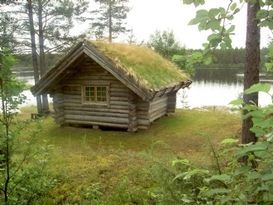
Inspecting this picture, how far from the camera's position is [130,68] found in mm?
14625

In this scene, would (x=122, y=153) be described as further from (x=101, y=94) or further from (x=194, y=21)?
(x=194, y=21)

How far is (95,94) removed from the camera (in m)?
15.9

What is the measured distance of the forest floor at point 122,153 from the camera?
775 centimetres

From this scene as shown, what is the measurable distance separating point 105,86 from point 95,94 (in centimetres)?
64

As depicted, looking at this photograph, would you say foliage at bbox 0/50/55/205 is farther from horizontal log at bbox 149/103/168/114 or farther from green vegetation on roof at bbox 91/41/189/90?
horizontal log at bbox 149/103/168/114

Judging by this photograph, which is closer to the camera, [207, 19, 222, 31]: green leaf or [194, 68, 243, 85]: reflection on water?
[207, 19, 222, 31]: green leaf

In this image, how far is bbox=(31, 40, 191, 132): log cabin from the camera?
564 inches

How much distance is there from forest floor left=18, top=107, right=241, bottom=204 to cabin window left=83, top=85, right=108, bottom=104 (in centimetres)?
136

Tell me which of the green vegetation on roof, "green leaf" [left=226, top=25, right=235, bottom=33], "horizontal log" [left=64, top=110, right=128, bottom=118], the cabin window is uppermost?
"green leaf" [left=226, top=25, right=235, bottom=33]

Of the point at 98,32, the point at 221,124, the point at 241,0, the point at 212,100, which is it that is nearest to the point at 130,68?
the point at 221,124

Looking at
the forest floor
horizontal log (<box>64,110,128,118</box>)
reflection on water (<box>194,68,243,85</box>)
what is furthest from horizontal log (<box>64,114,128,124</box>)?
A: reflection on water (<box>194,68,243,85</box>)

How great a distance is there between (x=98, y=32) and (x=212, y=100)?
1352 cm

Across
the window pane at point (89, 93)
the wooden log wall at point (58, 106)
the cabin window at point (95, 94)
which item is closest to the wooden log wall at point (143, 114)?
the cabin window at point (95, 94)

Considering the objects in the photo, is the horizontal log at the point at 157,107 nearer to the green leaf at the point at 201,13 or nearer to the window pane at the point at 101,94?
the window pane at the point at 101,94
